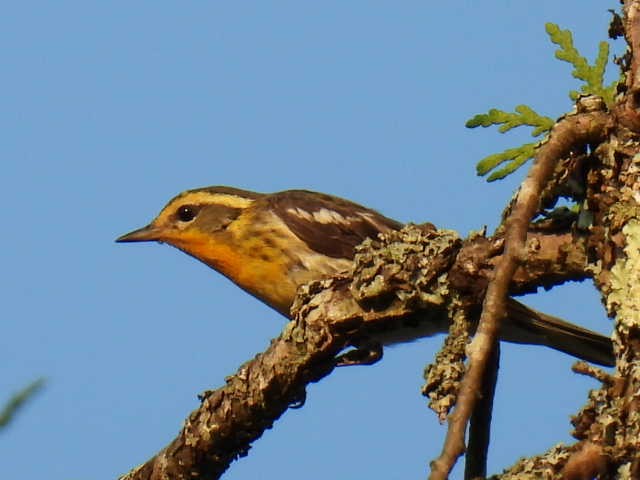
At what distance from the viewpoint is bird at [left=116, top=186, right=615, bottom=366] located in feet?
28.2

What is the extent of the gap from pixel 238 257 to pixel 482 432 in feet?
13.6

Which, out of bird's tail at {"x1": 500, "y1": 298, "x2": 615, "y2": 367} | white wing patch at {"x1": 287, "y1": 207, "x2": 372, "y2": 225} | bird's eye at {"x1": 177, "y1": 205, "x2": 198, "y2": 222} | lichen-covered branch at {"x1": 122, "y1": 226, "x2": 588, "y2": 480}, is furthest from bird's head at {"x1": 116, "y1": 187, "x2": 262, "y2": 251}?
lichen-covered branch at {"x1": 122, "y1": 226, "x2": 588, "y2": 480}

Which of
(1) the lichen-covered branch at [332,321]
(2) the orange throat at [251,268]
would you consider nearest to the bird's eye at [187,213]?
(2) the orange throat at [251,268]

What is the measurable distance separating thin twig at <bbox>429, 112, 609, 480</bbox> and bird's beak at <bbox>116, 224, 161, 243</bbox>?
601cm

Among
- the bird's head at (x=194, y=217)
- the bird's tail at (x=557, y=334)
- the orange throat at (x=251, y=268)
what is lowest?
the bird's tail at (x=557, y=334)

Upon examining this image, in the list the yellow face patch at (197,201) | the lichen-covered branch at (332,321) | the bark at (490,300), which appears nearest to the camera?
the bark at (490,300)

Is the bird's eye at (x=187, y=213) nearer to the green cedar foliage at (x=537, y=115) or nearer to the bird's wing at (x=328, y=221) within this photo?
the bird's wing at (x=328, y=221)

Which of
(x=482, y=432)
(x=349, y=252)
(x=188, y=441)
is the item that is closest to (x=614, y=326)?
(x=482, y=432)

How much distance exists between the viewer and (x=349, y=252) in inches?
347

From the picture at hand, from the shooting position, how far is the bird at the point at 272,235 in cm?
859

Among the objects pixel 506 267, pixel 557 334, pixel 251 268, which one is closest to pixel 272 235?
pixel 251 268

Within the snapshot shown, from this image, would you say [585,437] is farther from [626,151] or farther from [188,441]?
[188,441]

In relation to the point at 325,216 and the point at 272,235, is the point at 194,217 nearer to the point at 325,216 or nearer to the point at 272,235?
the point at 272,235

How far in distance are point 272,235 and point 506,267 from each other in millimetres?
5503
